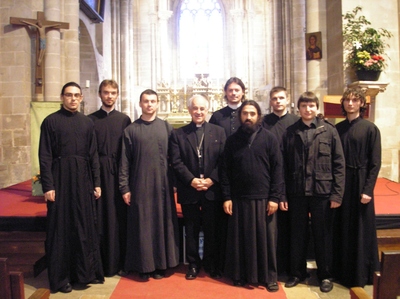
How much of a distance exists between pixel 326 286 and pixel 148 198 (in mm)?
1761

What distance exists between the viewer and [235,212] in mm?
3701

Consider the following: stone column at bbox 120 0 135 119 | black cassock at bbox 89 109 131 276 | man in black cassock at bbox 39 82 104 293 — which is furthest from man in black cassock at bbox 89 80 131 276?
stone column at bbox 120 0 135 119

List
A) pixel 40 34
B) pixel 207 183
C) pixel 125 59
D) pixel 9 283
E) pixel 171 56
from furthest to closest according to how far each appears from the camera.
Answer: pixel 171 56 < pixel 125 59 < pixel 40 34 < pixel 207 183 < pixel 9 283

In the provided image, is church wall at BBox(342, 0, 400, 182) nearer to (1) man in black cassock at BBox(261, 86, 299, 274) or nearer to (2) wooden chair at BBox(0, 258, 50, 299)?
(1) man in black cassock at BBox(261, 86, 299, 274)

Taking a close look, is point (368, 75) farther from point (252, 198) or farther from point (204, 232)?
point (204, 232)

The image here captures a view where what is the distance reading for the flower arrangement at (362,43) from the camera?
6777 mm

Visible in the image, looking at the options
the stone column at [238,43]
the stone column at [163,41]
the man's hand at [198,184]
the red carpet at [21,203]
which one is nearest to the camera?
the man's hand at [198,184]

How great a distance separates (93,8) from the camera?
1109 cm

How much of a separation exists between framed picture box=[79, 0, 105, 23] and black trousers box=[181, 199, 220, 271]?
320 inches

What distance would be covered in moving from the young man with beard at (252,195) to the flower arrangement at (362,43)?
3954 mm

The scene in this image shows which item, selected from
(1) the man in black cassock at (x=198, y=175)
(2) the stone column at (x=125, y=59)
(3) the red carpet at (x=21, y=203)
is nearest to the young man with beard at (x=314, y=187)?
(1) the man in black cassock at (x=198, y=175)

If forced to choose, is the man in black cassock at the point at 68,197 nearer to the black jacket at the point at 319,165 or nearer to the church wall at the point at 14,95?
the black jacket at the point at 319,165

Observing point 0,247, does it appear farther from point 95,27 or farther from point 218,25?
point 218,25

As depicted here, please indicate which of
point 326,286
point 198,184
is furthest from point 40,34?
point 326,286
